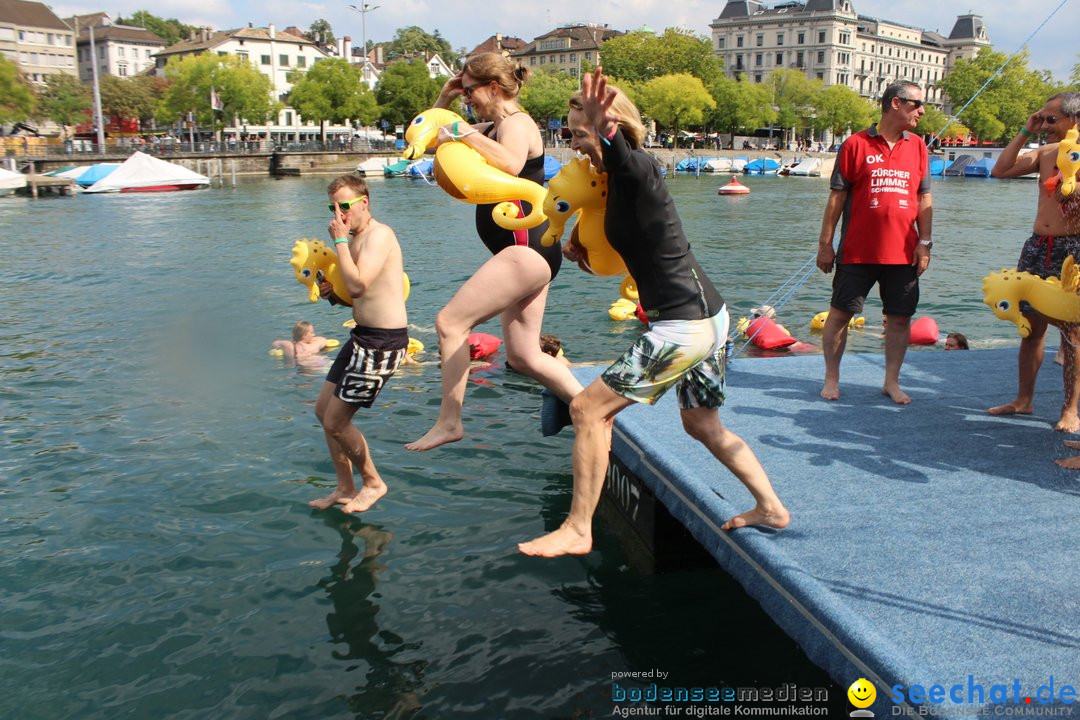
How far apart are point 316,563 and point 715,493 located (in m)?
Result: 2.90

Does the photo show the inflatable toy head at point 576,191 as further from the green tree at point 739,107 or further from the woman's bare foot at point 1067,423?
the green tree at point 739,107

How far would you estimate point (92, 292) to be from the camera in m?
18.9

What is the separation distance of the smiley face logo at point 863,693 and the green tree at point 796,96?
123m

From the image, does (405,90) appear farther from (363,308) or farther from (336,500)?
(363,308)

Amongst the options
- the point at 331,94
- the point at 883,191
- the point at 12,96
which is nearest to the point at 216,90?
the point at 331,94

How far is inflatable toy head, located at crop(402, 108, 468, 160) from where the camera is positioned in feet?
16.9

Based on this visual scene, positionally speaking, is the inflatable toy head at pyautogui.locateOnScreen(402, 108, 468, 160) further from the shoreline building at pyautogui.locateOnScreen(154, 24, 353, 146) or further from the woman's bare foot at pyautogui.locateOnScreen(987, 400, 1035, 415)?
the shoreline building at pyautogui.locateOnScreen(154, 24, 353, 146)

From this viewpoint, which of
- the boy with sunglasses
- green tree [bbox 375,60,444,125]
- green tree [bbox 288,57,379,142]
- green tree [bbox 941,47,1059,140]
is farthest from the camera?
green tree [bbox 941,47,1059,140]

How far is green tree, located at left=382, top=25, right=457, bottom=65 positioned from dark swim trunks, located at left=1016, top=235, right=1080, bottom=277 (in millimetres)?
173451

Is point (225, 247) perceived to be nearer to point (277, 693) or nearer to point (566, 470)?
point (566, 470)

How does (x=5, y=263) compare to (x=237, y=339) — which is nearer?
(x=237, y=339)

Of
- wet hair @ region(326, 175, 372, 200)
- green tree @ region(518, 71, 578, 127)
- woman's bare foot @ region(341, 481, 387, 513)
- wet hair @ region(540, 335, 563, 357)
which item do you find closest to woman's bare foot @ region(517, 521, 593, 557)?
woman's bare foot @ region(341, 481, 387, 513)

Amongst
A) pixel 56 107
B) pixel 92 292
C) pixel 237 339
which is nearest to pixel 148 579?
pixel 237 339

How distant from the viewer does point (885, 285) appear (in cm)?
690
